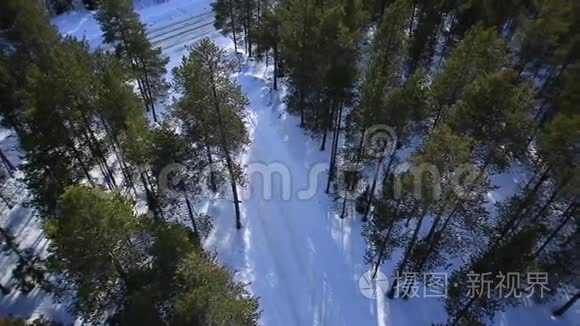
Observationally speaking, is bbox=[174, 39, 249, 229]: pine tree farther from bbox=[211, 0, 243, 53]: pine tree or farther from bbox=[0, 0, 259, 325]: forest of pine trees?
bbox=[211, 0, 243, 53]: pine tree

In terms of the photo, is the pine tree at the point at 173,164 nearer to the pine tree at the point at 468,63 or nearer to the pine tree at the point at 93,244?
the pine tree at the point at 93,244

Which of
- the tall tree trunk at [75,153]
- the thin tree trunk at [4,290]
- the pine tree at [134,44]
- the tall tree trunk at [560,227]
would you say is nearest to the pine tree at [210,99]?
the tall tree trunk at [75,153]

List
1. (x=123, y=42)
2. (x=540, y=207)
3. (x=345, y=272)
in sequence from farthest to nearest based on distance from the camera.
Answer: (x=123, y=42) < (x=345, y=272) < (x=540, y=207)

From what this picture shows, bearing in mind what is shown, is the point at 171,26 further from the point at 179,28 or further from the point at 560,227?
the point at 560,227

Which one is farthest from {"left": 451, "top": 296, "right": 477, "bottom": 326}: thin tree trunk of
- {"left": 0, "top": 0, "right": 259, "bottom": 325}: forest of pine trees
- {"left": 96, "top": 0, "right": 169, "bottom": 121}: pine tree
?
{"left": 96, "top": 0, "right": 169, "bottom": 121}: pine tree

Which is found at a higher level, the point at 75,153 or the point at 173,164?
the point at 173,164

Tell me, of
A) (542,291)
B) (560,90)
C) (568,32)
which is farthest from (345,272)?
(568,32)

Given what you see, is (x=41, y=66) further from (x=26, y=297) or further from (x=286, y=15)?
(x=286, y=15)

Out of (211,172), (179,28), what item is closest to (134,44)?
(211,172)
